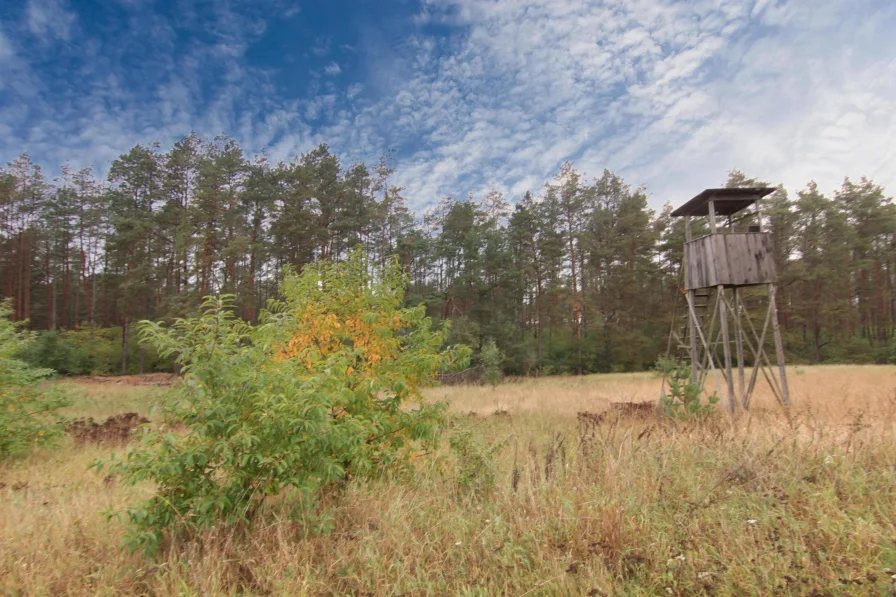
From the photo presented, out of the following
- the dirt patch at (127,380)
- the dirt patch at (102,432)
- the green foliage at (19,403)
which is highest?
the green foliage at (19,403)

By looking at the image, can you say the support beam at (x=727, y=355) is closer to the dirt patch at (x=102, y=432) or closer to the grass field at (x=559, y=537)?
the grass field at (x=559, y=537)

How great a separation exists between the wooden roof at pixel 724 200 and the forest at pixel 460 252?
18.0 m

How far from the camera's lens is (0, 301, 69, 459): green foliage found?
6.48 m

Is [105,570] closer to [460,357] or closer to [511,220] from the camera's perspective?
[460,357]

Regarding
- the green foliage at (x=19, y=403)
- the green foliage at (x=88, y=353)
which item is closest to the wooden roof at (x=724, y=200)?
the green foliage at (x=19, y=403)

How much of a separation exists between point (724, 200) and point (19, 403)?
1520cm

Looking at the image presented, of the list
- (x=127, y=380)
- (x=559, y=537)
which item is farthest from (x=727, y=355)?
(x=127, y=380)

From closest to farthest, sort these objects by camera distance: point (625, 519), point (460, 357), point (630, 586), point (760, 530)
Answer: point (630, 586), point (760, 530), point (625, 519), point (460, 357)

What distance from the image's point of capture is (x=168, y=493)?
3.12 meters

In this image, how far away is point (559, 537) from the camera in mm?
2959

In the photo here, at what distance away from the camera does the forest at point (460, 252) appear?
92.5 ft

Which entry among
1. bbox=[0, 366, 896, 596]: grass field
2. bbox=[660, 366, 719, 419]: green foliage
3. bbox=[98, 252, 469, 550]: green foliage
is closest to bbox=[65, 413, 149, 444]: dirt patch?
bbox=[0, 366, 896, 596]: grass field

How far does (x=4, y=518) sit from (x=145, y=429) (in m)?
2.30

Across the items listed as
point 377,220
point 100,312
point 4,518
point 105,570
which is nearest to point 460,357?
point 105,570
